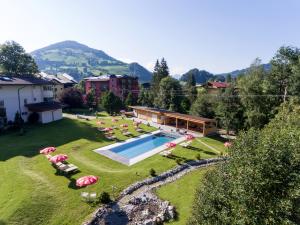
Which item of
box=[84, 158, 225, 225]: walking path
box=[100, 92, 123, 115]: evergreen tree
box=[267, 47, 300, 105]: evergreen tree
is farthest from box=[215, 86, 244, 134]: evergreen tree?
box=[100, 92, 123, 115]: evergreen tree

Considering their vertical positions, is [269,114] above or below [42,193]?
above

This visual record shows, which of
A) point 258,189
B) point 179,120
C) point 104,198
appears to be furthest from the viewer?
point 179,120

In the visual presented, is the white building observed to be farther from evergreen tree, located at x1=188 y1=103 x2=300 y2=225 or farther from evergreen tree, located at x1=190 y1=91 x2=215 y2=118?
evergreen tree, located at x1=188 y1=103 x2=300 y2=225

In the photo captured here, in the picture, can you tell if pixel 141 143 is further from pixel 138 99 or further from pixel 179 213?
pixel 138 99

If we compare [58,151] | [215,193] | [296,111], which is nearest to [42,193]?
[58,151]

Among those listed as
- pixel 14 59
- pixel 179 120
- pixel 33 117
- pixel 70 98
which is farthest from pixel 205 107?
pixel 14 59

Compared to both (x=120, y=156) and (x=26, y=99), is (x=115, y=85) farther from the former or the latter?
(x=120, y=156)
